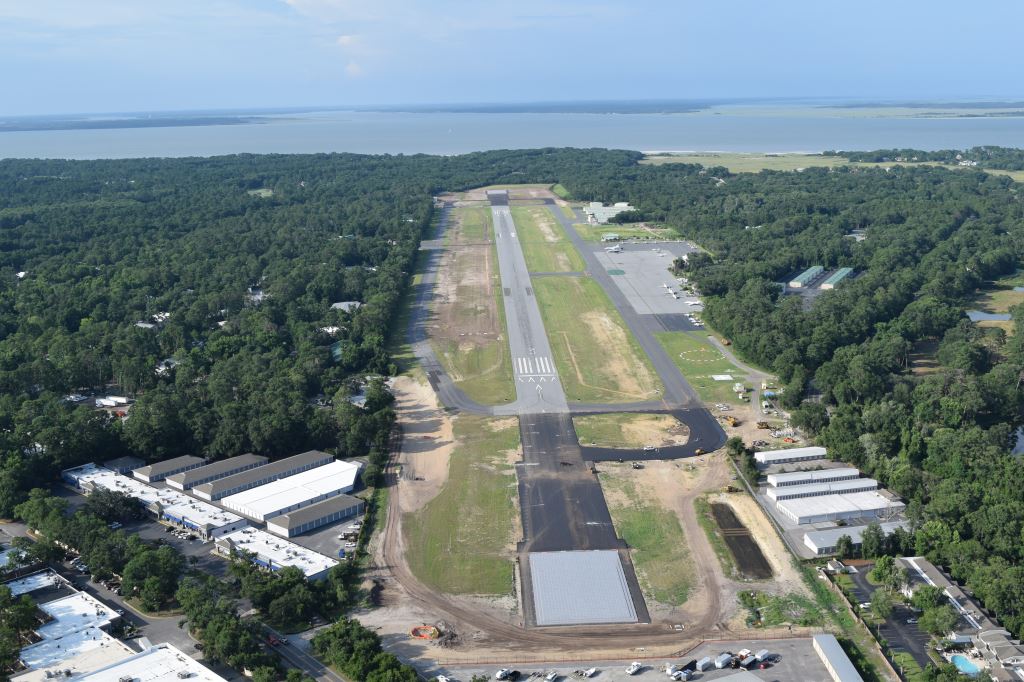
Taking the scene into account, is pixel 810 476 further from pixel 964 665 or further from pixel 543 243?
pixel 543 243

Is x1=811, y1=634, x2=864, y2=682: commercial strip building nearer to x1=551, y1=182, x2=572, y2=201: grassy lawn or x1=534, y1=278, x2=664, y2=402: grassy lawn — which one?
x1=534, y1=278, x2=664, y2=402: grassy lawn

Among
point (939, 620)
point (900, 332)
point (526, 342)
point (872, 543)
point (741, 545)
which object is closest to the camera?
point (939, 620)

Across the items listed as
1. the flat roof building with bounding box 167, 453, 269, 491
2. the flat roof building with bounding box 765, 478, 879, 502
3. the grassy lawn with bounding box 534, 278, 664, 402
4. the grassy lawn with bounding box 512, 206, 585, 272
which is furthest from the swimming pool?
the grassy lawn with bounding box 512, 206, 585, 272

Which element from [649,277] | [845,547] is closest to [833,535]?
[845,547]

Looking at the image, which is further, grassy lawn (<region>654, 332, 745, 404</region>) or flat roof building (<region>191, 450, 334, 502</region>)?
grassy lawn (<region>654, 332, 745, 404</region>)

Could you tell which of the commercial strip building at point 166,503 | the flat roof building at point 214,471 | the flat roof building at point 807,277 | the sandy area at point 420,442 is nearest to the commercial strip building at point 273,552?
the commercial strip building at point 166,503

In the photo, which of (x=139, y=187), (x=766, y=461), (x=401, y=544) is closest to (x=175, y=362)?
(x=401, y=544)
